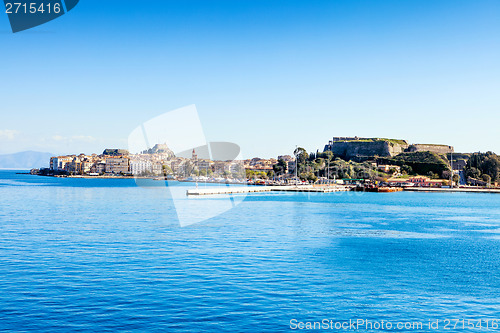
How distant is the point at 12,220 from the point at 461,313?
31628 mm

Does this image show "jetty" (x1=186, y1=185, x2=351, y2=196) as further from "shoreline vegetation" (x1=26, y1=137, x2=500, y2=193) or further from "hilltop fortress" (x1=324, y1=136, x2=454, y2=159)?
"hilltop fortress" (x1=324, y1=136, x2=454, y2=159)

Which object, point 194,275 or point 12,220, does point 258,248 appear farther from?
point 12,220

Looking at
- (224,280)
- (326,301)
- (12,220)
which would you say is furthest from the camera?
(12,220)

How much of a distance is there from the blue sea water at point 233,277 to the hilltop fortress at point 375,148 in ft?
465

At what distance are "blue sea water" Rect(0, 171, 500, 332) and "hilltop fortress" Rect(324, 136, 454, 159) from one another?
14170 centimetres

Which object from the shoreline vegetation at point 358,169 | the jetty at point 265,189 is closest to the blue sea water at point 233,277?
the jetty at point 265,189

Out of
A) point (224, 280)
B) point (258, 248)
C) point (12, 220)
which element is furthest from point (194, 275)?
point (12, 220)

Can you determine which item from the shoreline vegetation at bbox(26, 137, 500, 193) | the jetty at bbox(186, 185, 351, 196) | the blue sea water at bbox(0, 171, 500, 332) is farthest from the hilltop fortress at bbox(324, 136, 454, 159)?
the blue sea water at bbox(0, 171, 500, 332)

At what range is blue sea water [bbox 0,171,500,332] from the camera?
12.8 m

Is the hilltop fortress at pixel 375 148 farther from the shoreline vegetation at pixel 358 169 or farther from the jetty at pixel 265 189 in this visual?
the jetty at pixel 265 189

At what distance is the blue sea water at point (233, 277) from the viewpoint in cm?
1275

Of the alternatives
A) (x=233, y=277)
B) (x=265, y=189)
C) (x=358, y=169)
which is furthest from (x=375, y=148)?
(x=233, y=277)

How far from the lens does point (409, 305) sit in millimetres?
14031

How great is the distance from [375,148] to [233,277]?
161 m
